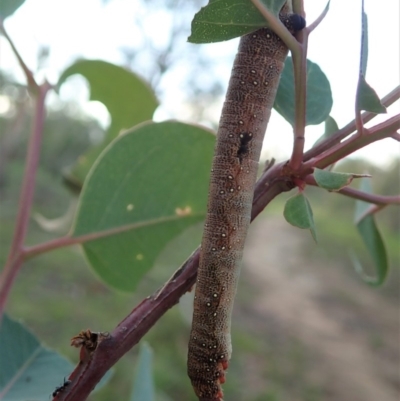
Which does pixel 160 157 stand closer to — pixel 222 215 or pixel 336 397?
pixel 222 215

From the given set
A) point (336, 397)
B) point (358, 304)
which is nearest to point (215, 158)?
point (336, 397)

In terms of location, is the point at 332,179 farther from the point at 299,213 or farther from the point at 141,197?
the point at 141,197

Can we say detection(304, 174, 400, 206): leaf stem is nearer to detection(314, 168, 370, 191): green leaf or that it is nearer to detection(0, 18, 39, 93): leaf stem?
detection(314, 168, 370, 191): green leaf

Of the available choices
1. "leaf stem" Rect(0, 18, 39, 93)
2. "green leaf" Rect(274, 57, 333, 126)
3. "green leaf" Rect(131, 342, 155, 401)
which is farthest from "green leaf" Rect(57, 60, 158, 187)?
"green leaf" Rect(131, 342, 155, 401)

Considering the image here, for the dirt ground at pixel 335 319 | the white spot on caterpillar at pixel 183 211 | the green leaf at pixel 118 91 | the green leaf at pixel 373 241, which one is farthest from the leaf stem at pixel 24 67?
the dirt ground at pixel 335 319

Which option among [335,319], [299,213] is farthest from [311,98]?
[335,319]
